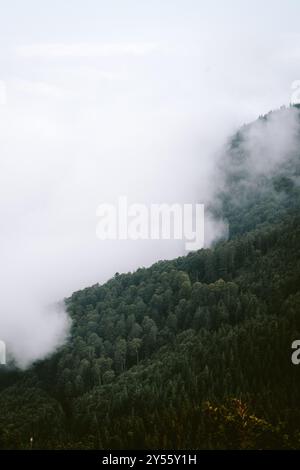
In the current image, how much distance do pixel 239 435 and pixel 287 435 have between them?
17.8m
